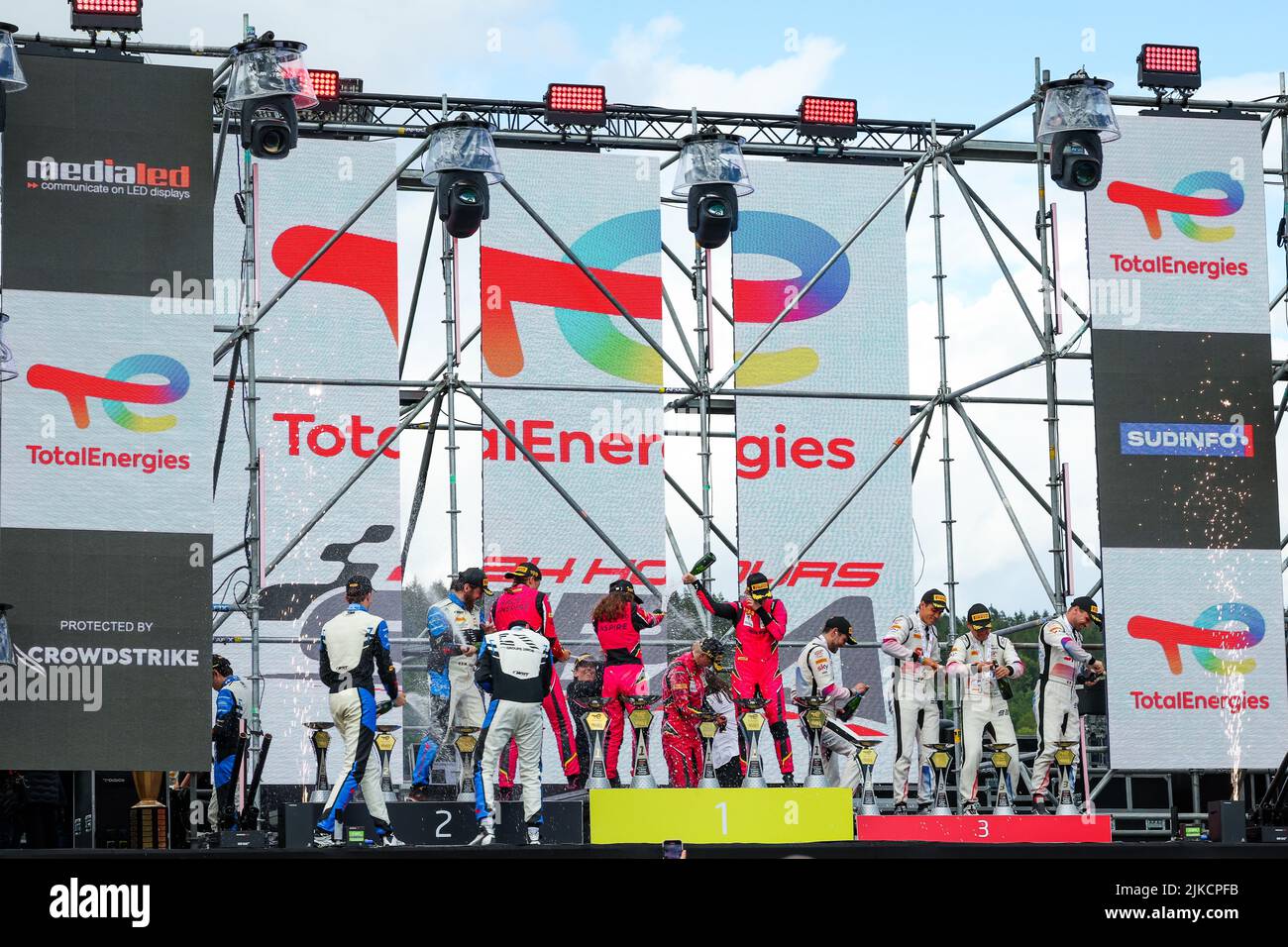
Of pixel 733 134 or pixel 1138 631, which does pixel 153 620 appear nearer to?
pixel 733 134

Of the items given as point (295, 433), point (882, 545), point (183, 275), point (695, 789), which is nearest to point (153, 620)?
point (183, 275)

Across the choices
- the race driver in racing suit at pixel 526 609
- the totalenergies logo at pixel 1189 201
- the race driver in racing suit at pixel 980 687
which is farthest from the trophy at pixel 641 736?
the totalenergies logo at pixel 1189 201

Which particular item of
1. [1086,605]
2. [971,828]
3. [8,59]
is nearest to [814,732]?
[971,828]

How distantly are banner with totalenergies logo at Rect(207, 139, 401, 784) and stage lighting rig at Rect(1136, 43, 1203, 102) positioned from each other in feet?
23.5

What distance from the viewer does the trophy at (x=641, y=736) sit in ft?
45.7

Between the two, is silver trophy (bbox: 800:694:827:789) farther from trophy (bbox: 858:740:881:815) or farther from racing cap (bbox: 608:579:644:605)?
racing cap (bbox: 608:579:644:605)

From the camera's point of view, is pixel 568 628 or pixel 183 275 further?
pixel 568 628

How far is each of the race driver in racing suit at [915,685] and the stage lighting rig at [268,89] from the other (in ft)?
18.8

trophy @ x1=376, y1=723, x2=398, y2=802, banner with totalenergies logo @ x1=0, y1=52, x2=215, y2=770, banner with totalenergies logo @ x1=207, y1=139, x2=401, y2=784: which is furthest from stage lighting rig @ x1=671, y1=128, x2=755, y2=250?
trophy @ x1=376, y1=723, x2=398, y2=802

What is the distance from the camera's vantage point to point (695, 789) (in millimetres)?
12117

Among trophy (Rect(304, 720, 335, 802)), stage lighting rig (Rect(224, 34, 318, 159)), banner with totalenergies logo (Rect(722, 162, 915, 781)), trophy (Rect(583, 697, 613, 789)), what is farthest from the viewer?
banner with totalenergies logo (Rect(722, 162, 915, 781))

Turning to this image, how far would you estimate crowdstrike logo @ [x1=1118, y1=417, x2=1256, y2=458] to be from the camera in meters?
16.9

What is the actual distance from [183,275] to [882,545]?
29.7 feet

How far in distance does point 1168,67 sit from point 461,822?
9.82m
